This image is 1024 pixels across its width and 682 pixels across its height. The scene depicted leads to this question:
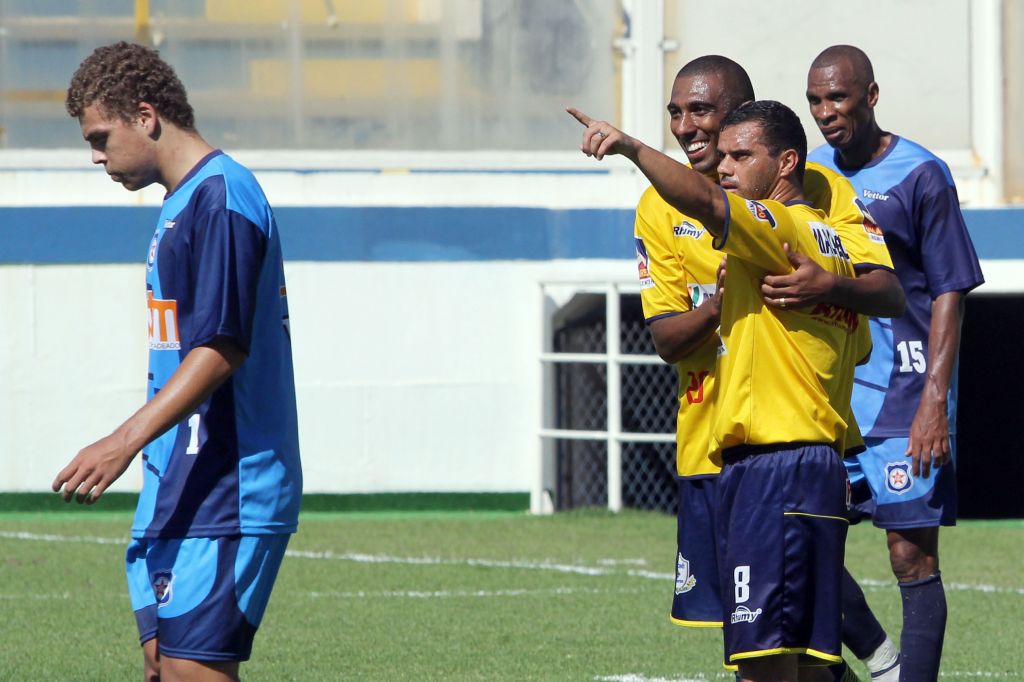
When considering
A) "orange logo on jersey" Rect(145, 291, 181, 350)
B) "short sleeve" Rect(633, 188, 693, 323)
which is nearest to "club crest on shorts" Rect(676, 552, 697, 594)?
"short sleeve" Rect(633, 188, 693, 323)

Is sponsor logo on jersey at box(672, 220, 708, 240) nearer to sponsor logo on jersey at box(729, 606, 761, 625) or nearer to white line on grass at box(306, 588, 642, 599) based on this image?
sponsor logo on jersey at box(729, 606, 761, 625)

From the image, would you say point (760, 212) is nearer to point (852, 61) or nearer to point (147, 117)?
point (147, 117)

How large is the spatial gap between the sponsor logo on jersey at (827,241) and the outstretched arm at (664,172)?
468 millimetres

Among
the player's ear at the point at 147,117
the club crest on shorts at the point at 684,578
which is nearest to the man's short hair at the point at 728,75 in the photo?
the club crest on shorts at the point at 684,578

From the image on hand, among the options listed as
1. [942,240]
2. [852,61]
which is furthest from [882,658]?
[852,61]

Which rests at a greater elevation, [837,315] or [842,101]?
[842,101]

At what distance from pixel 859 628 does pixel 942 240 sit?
1.29 meters

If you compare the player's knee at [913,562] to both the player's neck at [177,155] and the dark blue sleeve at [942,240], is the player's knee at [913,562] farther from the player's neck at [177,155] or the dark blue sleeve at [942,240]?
the player's neck at [177,155]

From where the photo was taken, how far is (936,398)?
528 cm

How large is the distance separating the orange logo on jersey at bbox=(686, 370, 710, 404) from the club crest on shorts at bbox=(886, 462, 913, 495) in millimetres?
1141

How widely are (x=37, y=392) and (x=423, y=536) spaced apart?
3203mm

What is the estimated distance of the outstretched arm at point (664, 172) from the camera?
11.9ft

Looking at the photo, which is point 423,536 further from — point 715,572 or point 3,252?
point 715,572

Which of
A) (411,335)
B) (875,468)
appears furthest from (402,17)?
(875,468)
